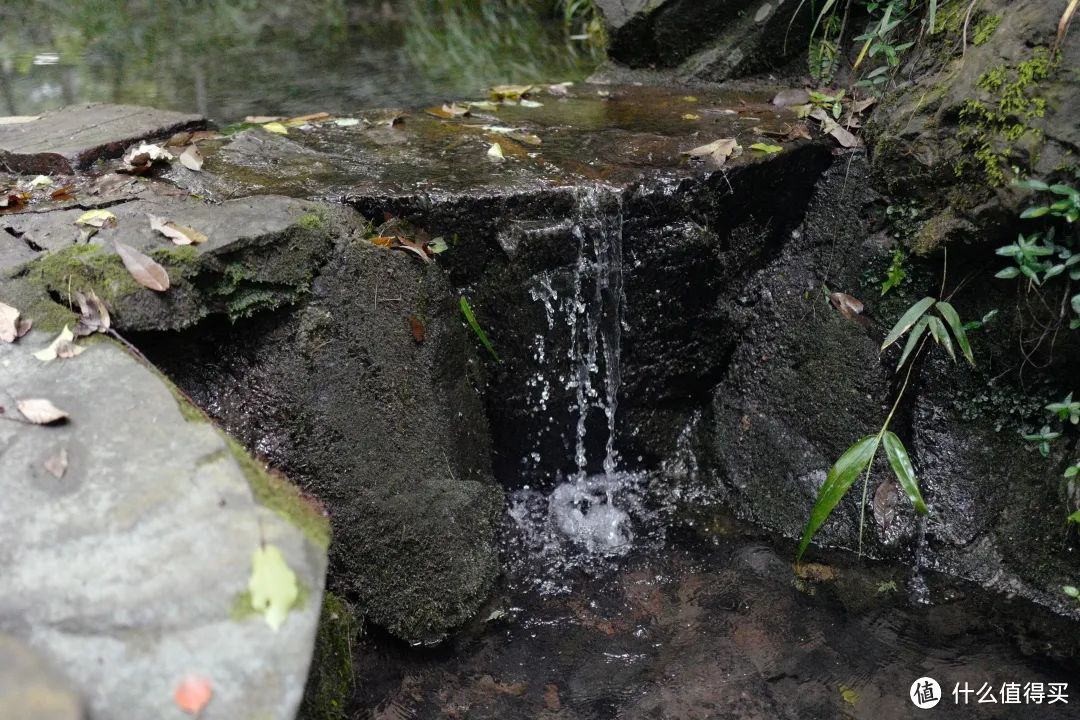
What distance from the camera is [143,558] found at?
1.78 meters

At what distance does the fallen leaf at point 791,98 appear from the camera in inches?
175

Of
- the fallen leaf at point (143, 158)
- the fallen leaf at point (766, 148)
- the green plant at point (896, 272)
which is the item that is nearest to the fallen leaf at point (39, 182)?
the fallen leaf at point (143, 158)

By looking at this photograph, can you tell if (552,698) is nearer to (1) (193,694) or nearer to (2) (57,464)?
(1) (193,694)

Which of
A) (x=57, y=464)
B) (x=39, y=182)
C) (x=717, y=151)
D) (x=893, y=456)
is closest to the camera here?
(x=57, y=464)

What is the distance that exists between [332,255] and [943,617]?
8.39 feet

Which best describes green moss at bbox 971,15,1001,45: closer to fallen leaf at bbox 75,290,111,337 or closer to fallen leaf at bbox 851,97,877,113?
fallen leaf at bbox 851,97,877,113

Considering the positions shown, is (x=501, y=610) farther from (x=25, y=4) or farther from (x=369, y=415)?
(x=25, y=4)

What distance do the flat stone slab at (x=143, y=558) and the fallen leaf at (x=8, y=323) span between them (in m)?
0.26

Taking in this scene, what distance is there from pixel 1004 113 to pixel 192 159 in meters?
3.08

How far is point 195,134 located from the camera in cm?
383

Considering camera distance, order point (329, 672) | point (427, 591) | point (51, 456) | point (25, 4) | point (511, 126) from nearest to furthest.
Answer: point (51, 456) → point (329, 672) → point (427, 591) → point (511, 126) → point (25, 4)

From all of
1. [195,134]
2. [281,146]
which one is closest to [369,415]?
[281,146]

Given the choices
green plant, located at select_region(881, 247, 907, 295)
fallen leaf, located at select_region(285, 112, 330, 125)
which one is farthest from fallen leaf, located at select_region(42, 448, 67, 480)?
green plant, located at select_region(881, 247, 907, 295)

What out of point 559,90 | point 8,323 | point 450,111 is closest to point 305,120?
point 450,111
